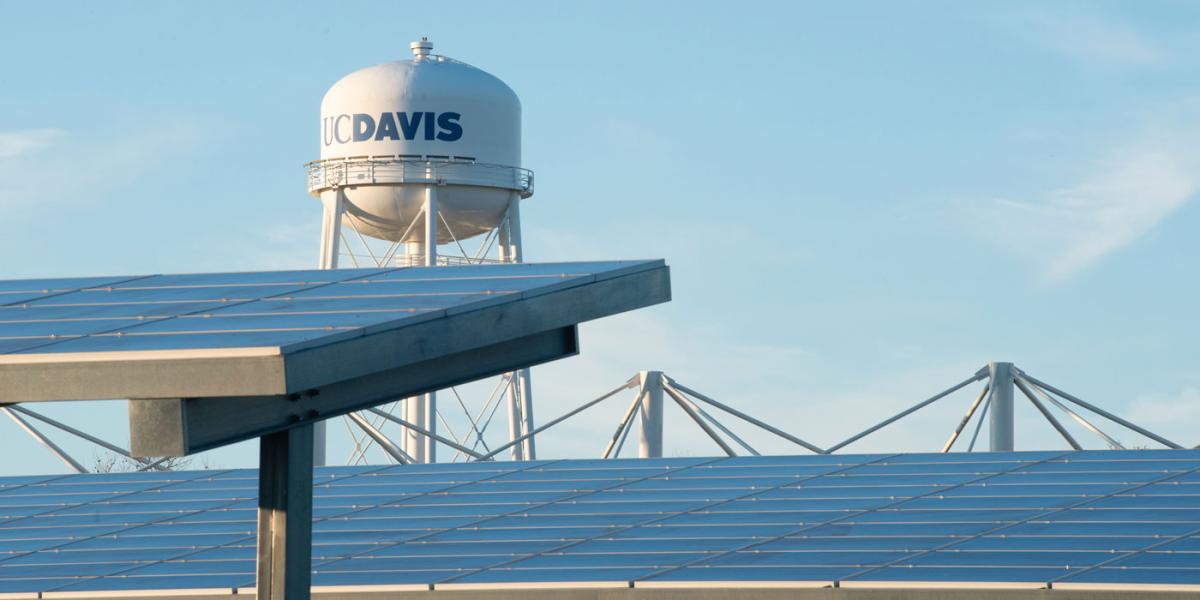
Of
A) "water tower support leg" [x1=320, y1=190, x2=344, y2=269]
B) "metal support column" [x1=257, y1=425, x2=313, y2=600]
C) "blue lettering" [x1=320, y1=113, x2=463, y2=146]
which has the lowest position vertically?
"metal support column" [x1=257, y1=425, x2=313, y2=600]

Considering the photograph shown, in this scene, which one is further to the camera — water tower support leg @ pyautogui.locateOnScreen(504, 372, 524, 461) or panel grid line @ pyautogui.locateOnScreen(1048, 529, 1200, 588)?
water tower support leg @ pyautogui.locateOnScreen(504, 372, 524, 461)

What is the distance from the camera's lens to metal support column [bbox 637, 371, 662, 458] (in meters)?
36.0

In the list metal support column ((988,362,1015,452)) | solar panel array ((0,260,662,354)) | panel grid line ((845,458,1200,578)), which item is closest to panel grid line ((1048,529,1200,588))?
panel grid line ((845,458,1200,578))

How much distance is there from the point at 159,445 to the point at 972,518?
14.0 metres

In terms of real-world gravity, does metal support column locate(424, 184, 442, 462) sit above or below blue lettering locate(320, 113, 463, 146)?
below

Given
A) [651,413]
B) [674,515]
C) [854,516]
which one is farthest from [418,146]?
[854,516]

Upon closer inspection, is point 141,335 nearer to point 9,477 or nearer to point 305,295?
point 305,295

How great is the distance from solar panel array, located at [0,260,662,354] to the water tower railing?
105 feet

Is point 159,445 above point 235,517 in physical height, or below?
below

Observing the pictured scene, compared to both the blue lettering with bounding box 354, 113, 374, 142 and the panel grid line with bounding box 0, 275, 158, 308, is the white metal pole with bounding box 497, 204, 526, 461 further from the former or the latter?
the panel grid line with bounding box 0, 275, 158, 308

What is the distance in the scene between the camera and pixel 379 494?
31.3m

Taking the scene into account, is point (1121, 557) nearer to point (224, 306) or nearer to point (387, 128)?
point (224, 306)

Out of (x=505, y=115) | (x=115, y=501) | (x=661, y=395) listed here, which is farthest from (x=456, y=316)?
(x=505, y=115)

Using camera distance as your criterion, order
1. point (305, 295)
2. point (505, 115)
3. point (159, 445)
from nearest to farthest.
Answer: point (159, 445) < point (305, 295) < point (505, 115)
